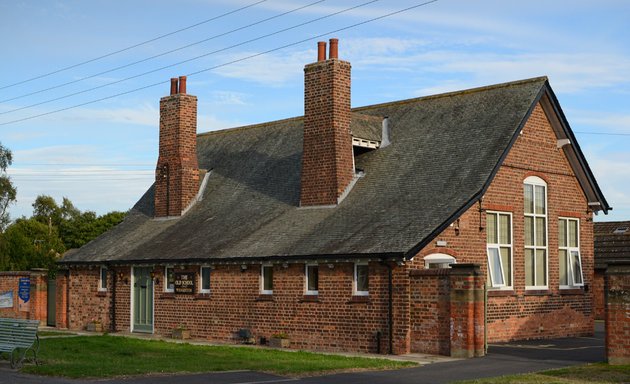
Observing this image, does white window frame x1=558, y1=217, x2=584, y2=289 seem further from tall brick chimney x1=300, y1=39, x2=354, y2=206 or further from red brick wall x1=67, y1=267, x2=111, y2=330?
red brick wall x1=67, y1=267, x2=111, y2=330

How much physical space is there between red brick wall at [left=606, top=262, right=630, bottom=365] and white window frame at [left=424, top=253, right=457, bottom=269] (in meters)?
4.79

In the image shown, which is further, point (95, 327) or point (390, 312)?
point (95, 327)

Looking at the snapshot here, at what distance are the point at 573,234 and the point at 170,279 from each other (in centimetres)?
1258

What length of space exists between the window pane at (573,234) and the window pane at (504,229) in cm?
331

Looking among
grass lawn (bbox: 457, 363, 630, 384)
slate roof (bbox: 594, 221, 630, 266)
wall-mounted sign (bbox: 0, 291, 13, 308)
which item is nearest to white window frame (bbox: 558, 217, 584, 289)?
grass lawn (bbox: 457, 363, 630, 384)

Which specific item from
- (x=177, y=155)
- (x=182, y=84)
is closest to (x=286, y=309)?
(x=177, y=155)

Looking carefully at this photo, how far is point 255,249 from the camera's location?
26.1m

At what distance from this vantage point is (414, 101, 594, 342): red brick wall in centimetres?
2452

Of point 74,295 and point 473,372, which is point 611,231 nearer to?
point 74,295

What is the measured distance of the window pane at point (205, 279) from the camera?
27.9 metres

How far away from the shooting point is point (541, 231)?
27094 millimetres

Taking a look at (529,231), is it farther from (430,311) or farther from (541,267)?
(430,311)

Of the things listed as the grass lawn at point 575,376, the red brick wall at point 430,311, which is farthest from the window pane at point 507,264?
the grass lawn at point 575,376

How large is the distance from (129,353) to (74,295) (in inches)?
469
